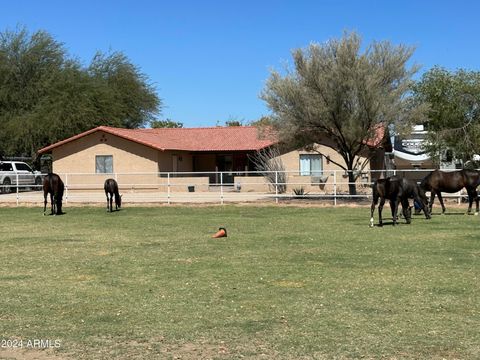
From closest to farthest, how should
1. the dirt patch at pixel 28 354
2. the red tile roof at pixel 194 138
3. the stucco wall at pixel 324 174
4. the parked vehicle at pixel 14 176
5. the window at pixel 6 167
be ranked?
the dirt patch at pixel 28 354
the stucco wall at pixel 324 174
the parked vehicle at pixel 14 176
the red tile roof at pixel 194 138
the window at pixel 6 167

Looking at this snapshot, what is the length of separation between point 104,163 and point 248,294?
1228 inches

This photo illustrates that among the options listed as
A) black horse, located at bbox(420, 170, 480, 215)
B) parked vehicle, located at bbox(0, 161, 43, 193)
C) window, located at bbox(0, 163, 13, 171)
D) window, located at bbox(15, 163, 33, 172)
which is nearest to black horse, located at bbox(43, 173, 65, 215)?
black horse, located at bbox(420, 170, 480, 215)

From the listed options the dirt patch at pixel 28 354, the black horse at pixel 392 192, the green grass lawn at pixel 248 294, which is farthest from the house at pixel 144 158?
the dirt patch at pixel 28 354

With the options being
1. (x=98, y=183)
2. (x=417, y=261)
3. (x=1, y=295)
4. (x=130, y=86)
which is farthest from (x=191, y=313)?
(x=130, y=86)

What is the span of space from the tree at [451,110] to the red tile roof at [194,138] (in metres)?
12.2

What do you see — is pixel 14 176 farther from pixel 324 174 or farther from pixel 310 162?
pixel 324 174

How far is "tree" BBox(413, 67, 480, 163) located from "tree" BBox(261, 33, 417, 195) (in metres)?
1.09

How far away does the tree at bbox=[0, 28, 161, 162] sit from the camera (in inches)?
1700

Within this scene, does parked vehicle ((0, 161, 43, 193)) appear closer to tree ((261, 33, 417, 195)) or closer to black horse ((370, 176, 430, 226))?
tree ((261, 33, 417, 195))

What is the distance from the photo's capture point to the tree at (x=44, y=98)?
142 ft

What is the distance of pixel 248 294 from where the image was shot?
7.77 metres

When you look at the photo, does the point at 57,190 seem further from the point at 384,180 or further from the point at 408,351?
the point at 408,351

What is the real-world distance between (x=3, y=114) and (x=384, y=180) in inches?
1425

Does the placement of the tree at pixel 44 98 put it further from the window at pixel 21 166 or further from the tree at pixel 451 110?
the tree at pixel 451 110
